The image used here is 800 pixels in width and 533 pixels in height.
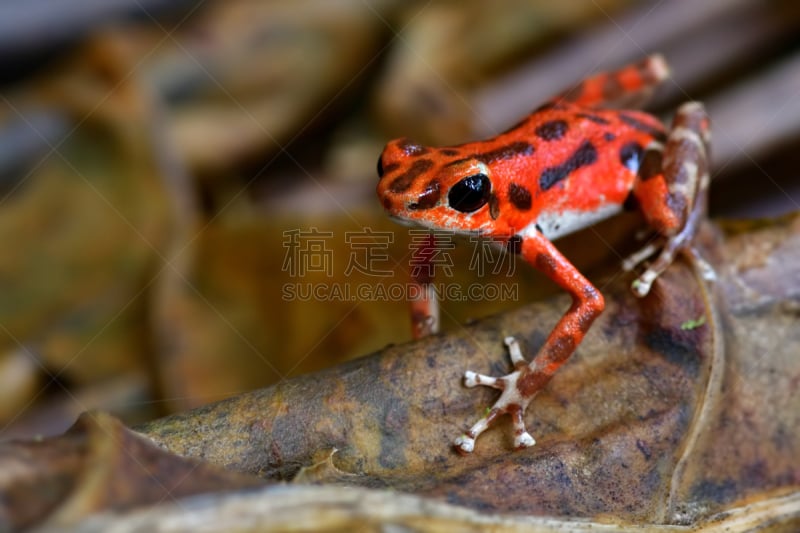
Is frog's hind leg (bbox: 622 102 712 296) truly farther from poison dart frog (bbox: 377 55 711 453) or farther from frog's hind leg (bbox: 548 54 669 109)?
frog's hind leg (bbox: 548 54 669 109)

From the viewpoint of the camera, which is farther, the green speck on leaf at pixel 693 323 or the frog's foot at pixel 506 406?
the green speck on leaf at pixel 693 323

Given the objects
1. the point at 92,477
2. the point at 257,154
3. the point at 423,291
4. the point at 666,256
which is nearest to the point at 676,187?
the point at 666,256

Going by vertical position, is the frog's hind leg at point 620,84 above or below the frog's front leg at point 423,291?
above

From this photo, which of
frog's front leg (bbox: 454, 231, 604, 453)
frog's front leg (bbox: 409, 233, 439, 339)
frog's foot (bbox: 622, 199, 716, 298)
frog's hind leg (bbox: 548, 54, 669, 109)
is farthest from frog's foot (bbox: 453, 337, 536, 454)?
frog's hind leg (bbox: 548, 54, 669, 109)

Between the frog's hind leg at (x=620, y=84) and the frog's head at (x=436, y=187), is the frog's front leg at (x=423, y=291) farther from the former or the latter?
the frog's hind leg at (x=620, y=84)

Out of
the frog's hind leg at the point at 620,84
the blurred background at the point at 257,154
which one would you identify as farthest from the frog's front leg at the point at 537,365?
the frog's hind leg at the point at 620,84

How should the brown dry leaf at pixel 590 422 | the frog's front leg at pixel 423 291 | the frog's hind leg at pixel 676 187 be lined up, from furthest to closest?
the frog's front leg at pixel 423 291 → the frog's hind leg at pixel 676 187 → the brown dry leaf at pixel 590 422

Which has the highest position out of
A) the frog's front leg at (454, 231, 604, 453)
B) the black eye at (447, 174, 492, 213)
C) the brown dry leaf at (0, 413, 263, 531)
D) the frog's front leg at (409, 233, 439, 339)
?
the brown dry leaf at (0, 413, 263, 531)
